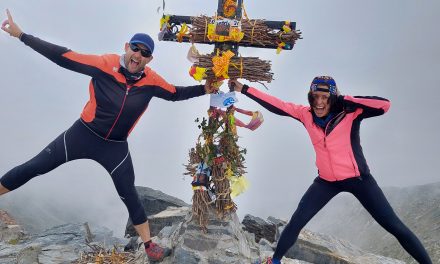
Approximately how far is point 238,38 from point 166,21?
4.77 feet

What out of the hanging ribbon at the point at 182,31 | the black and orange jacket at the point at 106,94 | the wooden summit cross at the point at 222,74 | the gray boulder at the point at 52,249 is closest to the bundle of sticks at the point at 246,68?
the wooden summit cross at the point at 222,74

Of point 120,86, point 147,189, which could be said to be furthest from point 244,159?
point 147,189

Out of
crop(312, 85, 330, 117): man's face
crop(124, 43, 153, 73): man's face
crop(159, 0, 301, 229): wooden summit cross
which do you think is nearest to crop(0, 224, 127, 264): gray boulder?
crop(159, 0, 301, 229): wooden summit cross

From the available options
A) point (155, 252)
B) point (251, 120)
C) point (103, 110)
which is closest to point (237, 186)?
point (251, 120)

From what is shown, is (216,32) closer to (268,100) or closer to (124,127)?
(268,100)

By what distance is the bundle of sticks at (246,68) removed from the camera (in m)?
6.17

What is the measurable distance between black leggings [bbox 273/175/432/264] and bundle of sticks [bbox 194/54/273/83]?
Result: 2.08 m

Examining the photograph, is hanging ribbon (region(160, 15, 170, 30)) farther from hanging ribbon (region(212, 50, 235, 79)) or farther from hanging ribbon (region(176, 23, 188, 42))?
hanging ribbon (region(212, 50, 235, 79))

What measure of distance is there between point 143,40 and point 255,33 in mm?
2112

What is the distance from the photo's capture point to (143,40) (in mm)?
5426

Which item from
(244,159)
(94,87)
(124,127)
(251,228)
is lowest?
(251,228)

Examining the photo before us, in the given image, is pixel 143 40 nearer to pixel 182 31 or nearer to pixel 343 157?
pixel 182 31

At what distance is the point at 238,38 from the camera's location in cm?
625

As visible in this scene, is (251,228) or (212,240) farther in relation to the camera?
(251,228)
